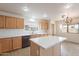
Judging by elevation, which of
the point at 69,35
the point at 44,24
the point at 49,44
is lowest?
the point at 49,44

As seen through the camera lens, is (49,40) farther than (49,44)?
Yes

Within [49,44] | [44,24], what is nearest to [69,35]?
[49,44]

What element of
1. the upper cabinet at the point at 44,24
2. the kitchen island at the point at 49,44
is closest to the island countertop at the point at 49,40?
the kitchen island at the point at 49,44

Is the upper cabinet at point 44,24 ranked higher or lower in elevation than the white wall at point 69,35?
higher

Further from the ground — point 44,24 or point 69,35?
point 44,24

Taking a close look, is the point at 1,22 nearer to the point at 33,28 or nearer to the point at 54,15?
the point at 33,28

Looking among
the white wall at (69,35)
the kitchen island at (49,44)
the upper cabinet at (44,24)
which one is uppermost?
the upper cabinet at (44,24)

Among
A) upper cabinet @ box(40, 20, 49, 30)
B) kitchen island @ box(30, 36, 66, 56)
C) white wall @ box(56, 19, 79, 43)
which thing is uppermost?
upper cabinet @ box(40, 20, 49, 30)

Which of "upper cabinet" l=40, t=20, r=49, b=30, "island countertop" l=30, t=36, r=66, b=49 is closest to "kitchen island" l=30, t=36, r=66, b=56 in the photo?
"island countertop" l=30, t=36, r=66, b=49

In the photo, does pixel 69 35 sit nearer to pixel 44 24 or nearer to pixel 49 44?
pixel 49 44

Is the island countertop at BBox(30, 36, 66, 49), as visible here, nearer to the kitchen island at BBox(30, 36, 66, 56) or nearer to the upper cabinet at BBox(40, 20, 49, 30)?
the kitchen island at BBox(30, 36, 66, 56)

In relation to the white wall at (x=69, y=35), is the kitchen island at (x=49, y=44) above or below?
below

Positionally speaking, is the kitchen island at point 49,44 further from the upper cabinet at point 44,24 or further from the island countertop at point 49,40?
the upper cabinet at point 44,24

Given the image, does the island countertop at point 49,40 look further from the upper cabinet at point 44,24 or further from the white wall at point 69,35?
the upper cabinet at point 44,24
